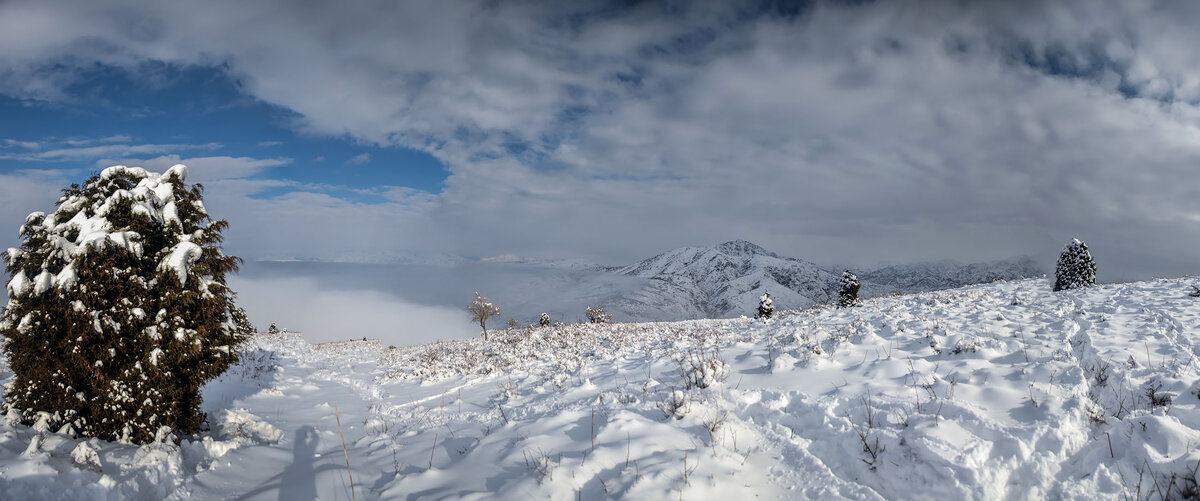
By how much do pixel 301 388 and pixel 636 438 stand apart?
13072 millimetres

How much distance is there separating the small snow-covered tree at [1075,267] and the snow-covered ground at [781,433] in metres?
18.5

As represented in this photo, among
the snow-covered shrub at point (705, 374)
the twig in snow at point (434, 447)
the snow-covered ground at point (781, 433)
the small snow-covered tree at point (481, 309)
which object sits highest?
the small snow-covered tree at point (481, 309)

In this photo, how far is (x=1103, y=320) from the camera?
9031mm

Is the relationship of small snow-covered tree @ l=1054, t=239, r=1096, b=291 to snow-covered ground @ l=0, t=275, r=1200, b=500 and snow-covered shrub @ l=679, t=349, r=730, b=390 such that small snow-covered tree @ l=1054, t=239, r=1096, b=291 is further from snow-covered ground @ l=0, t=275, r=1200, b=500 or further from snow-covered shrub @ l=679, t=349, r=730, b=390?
snow-covered shrub @ l=679, t=349, r=730, b=390

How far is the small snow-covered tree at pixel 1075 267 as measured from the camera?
23688 mm

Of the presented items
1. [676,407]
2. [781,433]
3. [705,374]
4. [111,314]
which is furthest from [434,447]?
[781,433]

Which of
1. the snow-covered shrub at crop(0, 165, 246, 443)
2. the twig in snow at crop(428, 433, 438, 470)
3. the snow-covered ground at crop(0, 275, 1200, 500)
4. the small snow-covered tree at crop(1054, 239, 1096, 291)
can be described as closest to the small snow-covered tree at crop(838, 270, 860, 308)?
the small snow-covered tree at crop(1054, 239, 1096, 291)

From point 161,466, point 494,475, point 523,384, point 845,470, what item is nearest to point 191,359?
point 161,466

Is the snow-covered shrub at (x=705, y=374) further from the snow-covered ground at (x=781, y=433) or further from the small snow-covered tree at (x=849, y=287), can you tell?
the small snow-covered tree at (x=849, y=287)

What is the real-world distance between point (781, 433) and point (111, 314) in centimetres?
953

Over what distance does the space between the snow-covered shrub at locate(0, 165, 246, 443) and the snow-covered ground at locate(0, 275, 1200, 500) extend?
553 millimetres

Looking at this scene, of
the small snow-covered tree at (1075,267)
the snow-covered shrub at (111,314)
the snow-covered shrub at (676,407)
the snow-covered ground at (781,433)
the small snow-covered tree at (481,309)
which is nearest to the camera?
the snow-covered ground at (781,433)

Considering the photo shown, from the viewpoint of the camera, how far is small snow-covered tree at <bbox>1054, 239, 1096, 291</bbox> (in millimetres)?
23688

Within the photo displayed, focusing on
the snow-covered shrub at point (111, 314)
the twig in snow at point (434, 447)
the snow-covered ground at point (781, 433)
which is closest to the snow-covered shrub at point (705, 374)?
the snow-covered ground at point (781, 433)
